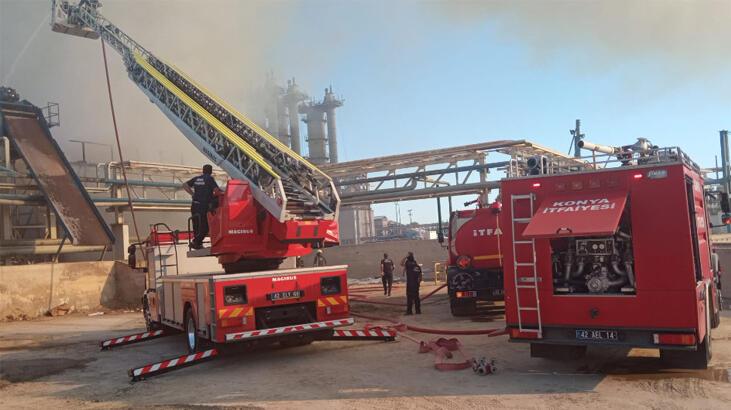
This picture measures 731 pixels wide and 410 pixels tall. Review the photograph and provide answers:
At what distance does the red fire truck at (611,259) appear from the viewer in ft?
22.2

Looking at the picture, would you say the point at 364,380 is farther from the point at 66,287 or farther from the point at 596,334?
the point at 66,287

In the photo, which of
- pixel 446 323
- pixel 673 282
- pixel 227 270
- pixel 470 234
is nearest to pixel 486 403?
pixel 673 282

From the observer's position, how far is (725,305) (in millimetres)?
13664

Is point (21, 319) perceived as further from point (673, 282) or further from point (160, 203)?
point (673, 282)

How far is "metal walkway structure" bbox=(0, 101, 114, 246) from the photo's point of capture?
22.7m

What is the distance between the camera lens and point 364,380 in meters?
7.79

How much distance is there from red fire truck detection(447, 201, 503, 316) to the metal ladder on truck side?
5.86 meters

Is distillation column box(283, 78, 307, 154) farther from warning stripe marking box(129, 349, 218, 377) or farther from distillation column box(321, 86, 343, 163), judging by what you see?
warning stripe marking box(129, 349, 218, 377)

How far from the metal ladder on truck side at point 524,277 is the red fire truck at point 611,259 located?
13mm

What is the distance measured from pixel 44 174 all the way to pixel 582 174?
22789 millimetres

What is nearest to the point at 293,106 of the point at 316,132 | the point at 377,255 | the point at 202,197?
the point at 316,132

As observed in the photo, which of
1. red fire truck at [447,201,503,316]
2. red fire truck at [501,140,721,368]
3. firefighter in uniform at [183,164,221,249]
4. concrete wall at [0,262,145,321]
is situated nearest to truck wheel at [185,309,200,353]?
firefighter in uniform at [183,164,221,249]

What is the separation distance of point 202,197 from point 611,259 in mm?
6633

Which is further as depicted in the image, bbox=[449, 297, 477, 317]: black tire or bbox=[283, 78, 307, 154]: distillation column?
bbox=[283, 78, 307, 154]: distillation column
